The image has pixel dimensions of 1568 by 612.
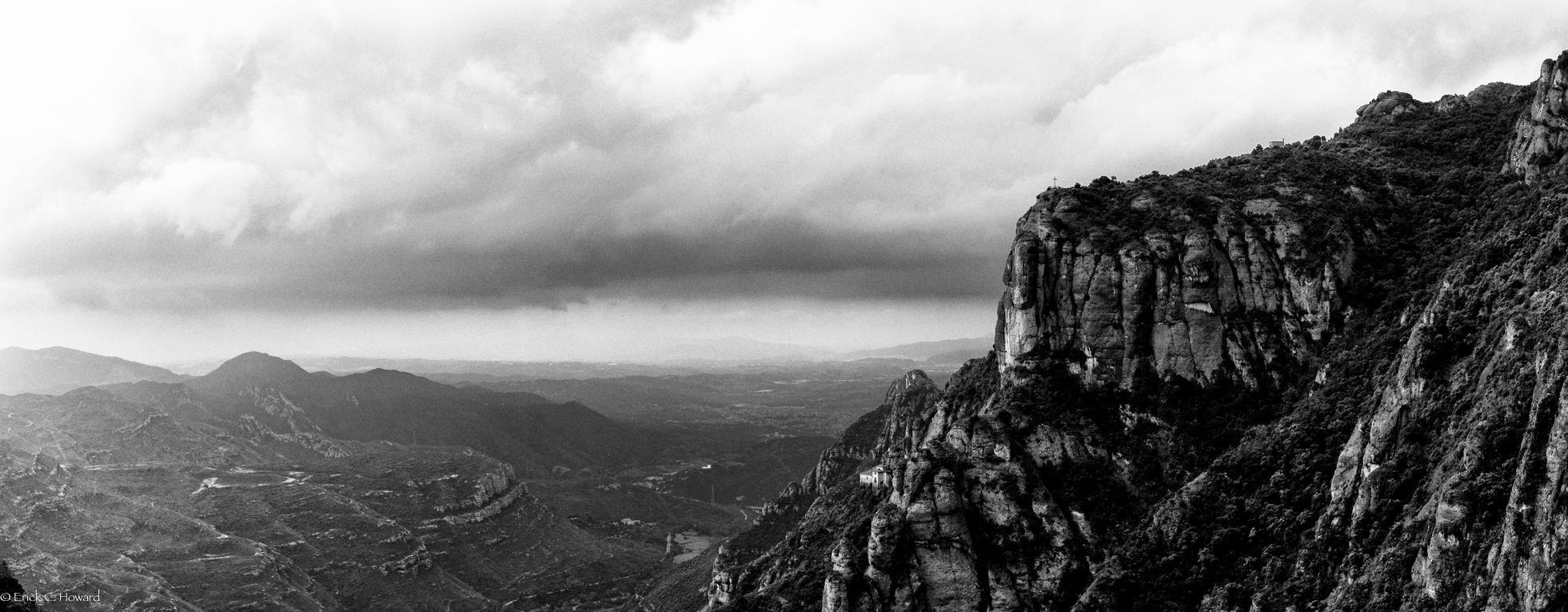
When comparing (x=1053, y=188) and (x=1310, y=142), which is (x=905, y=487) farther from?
(x=1310, y=142)

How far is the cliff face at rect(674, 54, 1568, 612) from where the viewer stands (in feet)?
207

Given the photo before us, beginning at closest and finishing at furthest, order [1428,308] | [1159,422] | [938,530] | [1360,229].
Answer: [1428,308], [938,530], [1159,422], [1360,229]

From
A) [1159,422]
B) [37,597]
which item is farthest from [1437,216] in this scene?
[37,597]

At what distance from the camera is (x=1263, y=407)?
99688mm

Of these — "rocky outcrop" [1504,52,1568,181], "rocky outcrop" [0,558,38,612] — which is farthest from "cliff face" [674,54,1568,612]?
"rocky outcrop" [0,558,38,612]

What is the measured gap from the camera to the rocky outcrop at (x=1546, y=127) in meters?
102

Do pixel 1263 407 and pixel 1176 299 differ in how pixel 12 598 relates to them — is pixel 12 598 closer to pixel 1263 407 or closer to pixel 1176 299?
pixel 1176 299

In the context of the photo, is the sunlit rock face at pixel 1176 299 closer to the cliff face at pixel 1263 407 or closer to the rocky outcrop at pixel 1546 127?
the cliff face at pixel 1263 407

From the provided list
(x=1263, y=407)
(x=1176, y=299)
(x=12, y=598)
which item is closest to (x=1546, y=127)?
(x=1176, y=299)

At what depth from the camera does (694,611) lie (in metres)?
160

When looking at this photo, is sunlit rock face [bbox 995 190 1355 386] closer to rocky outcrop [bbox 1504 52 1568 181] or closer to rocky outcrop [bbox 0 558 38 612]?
rocky outcrop [bbox 1504 52 1568 181]

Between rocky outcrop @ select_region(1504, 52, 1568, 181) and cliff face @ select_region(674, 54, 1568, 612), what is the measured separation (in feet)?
0.86

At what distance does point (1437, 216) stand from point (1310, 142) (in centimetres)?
3578

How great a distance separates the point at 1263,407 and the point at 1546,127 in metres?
41.8
